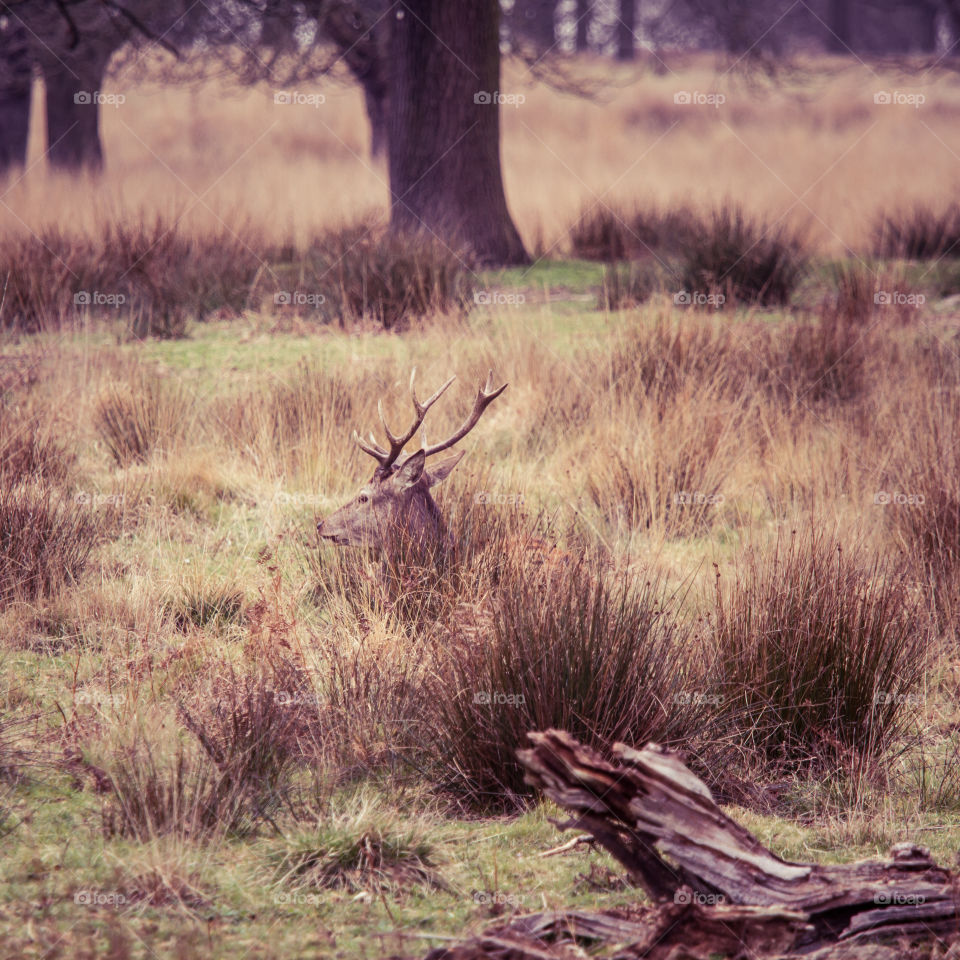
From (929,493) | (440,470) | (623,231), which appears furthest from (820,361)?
(623,231)

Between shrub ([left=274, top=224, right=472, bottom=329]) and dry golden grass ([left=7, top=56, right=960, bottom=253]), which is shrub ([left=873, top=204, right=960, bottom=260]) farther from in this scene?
shrub ([left=274, top=224, right=472, bottom=329])

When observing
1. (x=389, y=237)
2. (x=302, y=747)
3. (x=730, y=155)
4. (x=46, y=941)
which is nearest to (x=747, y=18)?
(x=730, y=155)

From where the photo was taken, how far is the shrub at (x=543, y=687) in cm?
343

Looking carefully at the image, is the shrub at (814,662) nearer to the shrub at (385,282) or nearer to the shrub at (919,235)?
the shrub at (385,282)

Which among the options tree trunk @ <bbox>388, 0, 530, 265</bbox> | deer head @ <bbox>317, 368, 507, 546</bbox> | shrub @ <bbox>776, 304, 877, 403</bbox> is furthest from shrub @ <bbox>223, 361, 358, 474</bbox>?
tree trunk @ <bbox>388, 0, 530, 265</bbox>

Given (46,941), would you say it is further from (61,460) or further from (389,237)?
(389,237)

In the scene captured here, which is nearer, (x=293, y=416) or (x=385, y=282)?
(x=293, y=416)

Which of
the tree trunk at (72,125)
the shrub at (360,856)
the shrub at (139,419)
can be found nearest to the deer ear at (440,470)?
the shrub at (360,856)

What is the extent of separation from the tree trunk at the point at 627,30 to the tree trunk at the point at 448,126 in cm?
1815

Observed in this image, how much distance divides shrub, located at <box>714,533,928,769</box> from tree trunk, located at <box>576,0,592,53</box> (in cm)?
1634

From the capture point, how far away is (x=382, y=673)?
3.80 m

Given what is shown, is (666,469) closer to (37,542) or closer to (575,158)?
(37,542)

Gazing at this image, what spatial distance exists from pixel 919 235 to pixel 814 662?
335 inches

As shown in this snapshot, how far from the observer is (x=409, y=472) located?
4438 millimetres
